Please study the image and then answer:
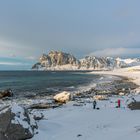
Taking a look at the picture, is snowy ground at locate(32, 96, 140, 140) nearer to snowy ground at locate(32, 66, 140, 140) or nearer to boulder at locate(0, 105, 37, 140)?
snowy ground at locate(32, 66, 140, 140)

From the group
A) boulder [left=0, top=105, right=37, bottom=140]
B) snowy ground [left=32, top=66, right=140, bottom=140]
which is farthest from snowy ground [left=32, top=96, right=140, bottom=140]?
boulder [left=0, top=105, right=37, bottom=140]

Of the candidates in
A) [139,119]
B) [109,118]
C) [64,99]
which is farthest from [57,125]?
[64,99]

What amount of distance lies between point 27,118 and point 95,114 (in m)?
7.94

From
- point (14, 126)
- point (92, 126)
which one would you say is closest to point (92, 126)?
point (92, 126)

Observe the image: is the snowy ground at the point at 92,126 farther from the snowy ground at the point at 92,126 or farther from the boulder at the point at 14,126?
the boulder at the point at 14,126

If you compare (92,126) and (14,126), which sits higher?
(14,126)

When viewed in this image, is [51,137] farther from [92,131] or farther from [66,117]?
[66,117]

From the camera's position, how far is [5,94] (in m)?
54.8

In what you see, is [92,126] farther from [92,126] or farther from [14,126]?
[14,126]

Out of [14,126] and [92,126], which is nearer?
[14,126]

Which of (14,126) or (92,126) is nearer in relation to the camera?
(14,126)

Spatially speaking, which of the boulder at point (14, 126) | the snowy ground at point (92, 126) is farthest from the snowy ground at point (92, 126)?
the boulder at point (14, 126)

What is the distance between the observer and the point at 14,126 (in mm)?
17672

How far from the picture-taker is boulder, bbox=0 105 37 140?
17186 millimetres
